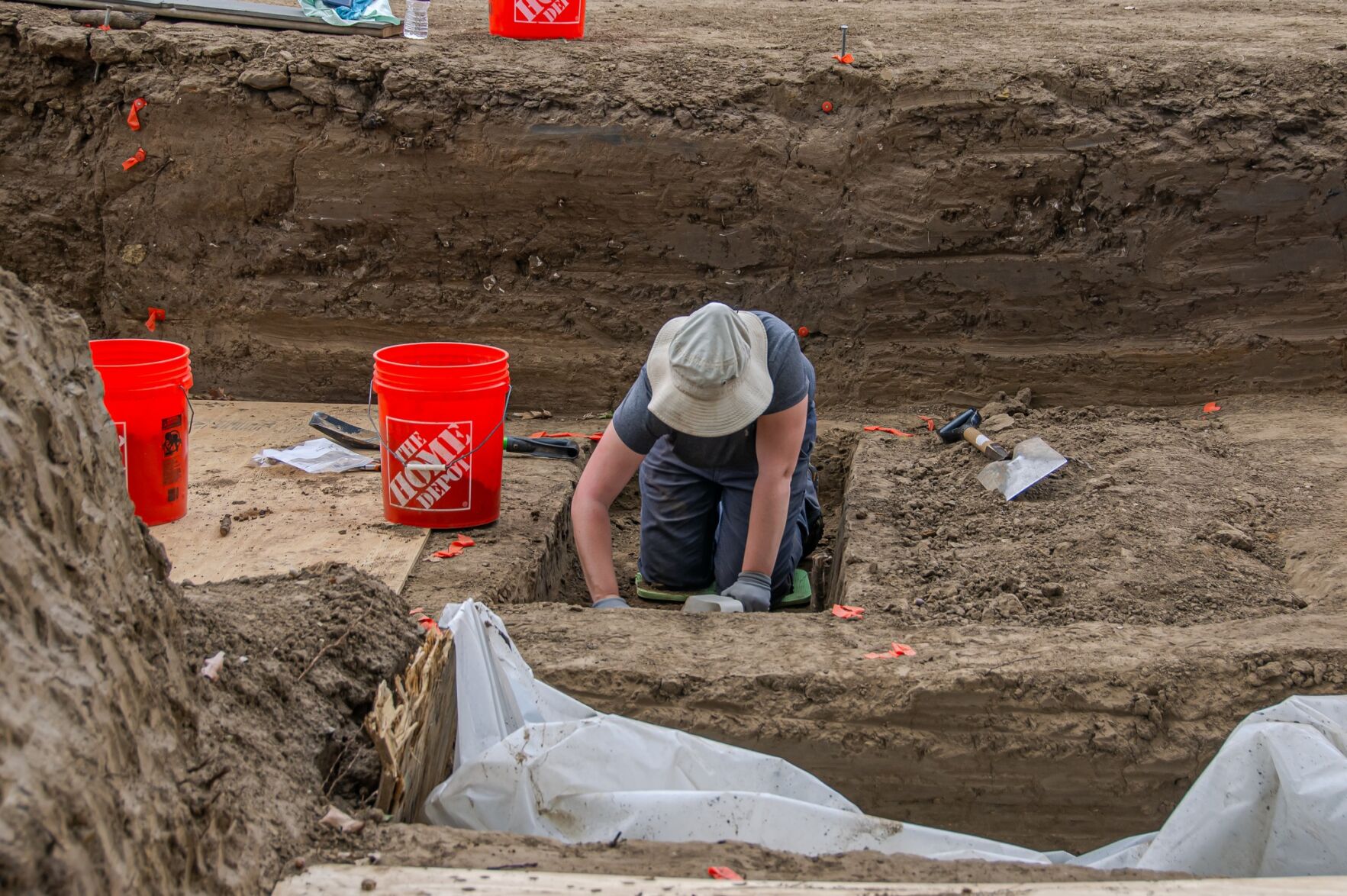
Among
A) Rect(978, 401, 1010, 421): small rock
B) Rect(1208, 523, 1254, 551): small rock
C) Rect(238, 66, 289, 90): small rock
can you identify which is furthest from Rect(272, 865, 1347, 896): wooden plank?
Rect(238, 66, 289, 90): small rock

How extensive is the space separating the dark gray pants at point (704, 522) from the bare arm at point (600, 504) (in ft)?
1.58

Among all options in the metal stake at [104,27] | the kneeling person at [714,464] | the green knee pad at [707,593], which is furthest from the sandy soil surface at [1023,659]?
the metal stake at [104,27]

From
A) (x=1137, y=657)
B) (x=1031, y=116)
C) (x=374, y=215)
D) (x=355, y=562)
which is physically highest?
(x=1031, y=116)

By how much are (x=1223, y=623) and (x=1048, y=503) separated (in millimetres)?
1049

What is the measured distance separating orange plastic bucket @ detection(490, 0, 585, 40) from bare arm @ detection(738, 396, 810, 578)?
108 inches

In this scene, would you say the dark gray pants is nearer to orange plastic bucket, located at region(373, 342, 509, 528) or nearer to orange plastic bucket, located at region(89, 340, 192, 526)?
orange plastic bucket, located at region(373, 342, 509, 528)

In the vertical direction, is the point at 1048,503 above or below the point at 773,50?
below

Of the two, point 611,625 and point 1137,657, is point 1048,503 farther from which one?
point 611,625

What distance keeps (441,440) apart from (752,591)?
1091mm

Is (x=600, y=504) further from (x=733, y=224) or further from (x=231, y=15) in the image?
(x=231, y=15)

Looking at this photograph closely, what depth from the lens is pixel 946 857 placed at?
6.88 feet

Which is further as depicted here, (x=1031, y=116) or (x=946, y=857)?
(x=1031, y=116)

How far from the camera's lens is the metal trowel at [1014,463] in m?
4.25

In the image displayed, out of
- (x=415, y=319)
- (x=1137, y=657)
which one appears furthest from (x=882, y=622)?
(x=415, y=319)
